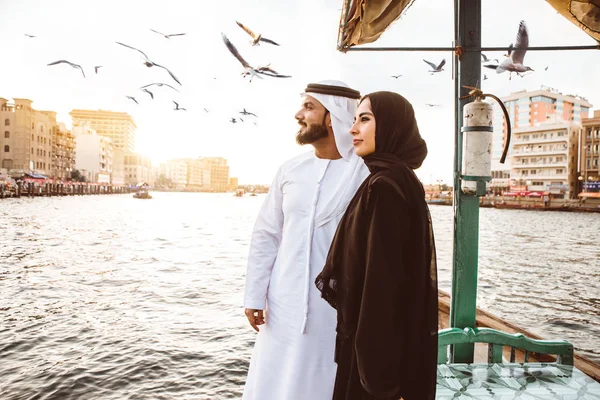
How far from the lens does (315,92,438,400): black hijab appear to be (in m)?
1.40

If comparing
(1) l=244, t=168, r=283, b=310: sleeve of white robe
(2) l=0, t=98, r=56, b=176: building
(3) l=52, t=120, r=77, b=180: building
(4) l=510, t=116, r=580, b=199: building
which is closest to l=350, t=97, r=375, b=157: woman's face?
(1) l=244, t=168, r=283, b=310: sleeve of white robe

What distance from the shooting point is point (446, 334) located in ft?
9.20

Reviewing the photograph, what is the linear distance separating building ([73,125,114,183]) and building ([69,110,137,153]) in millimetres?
71028

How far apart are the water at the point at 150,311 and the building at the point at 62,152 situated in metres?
77.2

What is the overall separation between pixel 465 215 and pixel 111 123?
203 metres

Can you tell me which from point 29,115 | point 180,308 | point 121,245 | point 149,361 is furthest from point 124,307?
point 29,115

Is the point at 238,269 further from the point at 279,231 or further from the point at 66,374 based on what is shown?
the point at 279,231

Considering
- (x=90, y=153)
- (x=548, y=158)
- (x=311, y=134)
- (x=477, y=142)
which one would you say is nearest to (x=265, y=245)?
(x=311, y=134)

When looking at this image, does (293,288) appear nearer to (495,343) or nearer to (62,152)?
(495,343)

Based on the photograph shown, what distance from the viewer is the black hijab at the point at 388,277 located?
1404 millimetres

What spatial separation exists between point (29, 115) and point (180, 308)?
3191 inches

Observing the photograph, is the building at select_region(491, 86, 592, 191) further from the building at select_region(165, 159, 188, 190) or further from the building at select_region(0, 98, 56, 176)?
the building at select_region(165, 159, 188, 190)

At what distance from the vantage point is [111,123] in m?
184

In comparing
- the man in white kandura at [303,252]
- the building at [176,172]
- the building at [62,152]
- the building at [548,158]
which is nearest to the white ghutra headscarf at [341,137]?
the man in white kandura at [303,252]
